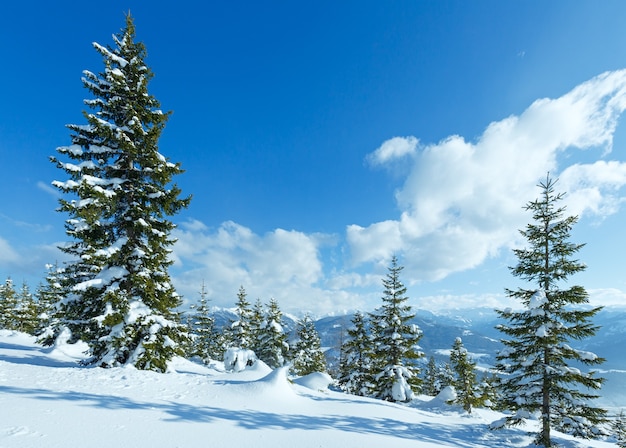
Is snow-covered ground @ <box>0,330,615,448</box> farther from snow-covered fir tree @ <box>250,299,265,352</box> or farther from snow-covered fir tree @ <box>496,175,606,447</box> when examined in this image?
snow-covered fir tree @ <box>250,299,265,352</box>

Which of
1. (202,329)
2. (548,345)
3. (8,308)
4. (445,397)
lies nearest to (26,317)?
(8,308)

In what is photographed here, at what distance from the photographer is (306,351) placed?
44.0 meters

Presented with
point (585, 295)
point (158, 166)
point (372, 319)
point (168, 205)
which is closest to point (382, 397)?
point (372, 319)

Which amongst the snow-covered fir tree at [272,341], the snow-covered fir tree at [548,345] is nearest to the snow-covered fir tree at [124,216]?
the snow-covered fir tree at [548,345]

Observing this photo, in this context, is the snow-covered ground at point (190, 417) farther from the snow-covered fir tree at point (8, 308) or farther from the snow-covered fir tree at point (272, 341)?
the snow-covered fir tree at point (8, 308)

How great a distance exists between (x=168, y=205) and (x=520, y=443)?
19363mm

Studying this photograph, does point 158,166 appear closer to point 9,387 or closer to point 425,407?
point 9,387

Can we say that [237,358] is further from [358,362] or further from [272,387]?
[358,362]

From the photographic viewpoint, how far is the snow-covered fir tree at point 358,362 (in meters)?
29.2

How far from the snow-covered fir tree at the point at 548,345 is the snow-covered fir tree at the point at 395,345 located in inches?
407

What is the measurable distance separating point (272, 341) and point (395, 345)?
62.0 ft

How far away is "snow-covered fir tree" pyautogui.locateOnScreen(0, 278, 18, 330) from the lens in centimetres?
4469

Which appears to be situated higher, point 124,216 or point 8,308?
point 124,216

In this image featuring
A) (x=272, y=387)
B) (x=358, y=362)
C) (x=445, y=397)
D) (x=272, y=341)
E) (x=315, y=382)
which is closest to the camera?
(x=272, y=387)
